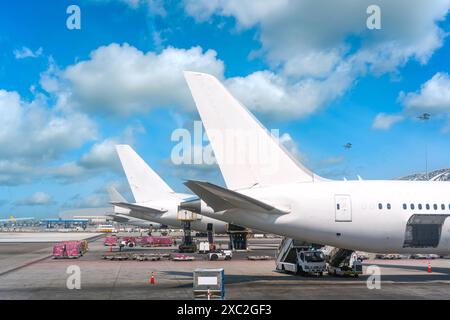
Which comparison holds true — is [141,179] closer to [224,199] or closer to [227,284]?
[227,284]

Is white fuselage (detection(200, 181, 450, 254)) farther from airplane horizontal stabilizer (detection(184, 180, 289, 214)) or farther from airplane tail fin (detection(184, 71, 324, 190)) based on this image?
airplane tail fin (detection(184, 71, 324, 190))

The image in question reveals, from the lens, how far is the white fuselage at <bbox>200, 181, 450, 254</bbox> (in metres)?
23.8

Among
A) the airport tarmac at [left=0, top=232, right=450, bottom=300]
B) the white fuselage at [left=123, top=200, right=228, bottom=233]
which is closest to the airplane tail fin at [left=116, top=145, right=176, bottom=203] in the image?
the white fuselage at [left=123, top=200, right=228, bottom=233]

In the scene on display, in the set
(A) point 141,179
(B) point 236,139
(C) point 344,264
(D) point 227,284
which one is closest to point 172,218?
(A) point 141,179

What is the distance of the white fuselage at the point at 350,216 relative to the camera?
23.8 m

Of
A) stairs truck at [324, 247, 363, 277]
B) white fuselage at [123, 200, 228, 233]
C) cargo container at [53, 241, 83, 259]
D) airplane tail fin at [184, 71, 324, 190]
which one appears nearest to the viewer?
airplane tail fin at [184, 71, 324, 190]

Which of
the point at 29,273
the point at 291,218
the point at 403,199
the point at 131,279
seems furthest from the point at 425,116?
the point at 29,273

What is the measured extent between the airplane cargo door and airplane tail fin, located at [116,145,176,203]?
3580cm

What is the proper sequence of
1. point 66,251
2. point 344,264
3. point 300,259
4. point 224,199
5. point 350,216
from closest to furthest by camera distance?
point 224,199 < point 350,216 < point 300,259 < point 344,264 < point 66,251

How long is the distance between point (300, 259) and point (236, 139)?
28.9ft

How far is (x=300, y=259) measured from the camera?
27.8 metres

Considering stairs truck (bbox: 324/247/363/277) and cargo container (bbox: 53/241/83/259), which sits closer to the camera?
stairs truck (bbox: 324/247/363/277)

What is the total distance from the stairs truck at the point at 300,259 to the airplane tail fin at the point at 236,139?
547cm
